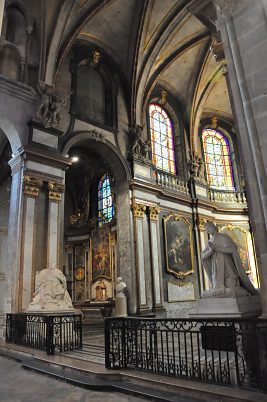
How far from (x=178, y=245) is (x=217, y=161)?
6.55 m

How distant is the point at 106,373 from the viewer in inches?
193

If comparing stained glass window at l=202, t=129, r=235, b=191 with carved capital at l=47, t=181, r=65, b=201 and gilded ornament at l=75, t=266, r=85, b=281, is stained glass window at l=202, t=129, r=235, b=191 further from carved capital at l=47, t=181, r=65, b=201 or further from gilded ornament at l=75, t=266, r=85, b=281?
carved capital at l=47, t=181, r=65, b=201

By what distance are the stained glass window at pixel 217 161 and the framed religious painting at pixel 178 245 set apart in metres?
4.11

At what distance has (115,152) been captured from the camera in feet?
43.5

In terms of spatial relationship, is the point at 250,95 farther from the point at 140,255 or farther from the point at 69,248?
the point at 69,248

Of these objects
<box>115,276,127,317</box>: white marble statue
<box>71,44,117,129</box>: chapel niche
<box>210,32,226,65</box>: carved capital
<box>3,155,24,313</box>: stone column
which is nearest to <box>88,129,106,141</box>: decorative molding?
<box>71,44,117,129</box>: chapel niche

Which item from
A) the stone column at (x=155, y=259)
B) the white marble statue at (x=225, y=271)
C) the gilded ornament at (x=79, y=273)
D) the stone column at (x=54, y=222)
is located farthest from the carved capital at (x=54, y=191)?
the gilded ornament at (x=79, y=273)

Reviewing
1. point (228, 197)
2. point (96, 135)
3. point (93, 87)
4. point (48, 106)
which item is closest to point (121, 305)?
point (96, 135)

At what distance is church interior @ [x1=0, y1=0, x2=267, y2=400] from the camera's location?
10.4 meters

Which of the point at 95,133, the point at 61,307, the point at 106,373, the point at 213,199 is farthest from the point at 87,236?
the point at 106,373

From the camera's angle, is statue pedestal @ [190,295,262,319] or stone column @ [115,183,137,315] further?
stone column @ [115,183,137,315]

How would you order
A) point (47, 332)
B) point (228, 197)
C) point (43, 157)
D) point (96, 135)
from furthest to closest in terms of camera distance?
point (228, 197), point (96, 135), point (43, 157), point (47, 332)

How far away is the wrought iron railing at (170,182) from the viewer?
15018 millimetres

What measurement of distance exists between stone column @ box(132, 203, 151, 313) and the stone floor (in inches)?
270
